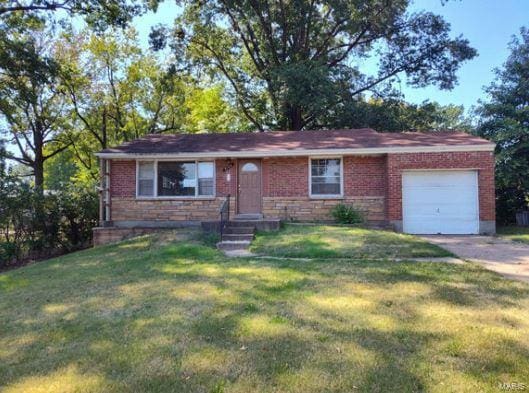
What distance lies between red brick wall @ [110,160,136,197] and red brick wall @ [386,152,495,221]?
29.1 feet

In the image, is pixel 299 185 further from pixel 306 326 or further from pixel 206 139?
pixel 306 326

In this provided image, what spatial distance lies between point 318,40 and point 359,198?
1380cm

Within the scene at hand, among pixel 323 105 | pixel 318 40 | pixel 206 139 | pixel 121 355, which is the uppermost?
pixel 318 40

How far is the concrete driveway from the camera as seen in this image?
6951 mm

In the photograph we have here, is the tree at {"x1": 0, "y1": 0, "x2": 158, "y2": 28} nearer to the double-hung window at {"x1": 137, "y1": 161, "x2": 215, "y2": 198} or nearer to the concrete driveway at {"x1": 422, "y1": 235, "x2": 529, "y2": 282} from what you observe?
the double-hung window at {"x1": 137, "y1": 161, "x2": 215, "y2": 198}

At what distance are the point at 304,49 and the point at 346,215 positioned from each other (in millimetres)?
13890

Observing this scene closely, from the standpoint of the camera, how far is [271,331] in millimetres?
4215

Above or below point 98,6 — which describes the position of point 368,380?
below

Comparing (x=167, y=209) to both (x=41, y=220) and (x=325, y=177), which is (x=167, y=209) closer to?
(x=41, y=220)

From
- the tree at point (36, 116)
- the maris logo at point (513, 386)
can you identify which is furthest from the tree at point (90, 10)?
the maris logo at point (513, 386)

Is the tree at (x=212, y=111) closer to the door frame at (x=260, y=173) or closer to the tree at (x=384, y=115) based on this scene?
the tree at (x=384, y=115)

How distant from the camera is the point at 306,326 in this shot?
4.35m

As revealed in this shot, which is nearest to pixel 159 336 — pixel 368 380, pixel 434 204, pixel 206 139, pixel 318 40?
pixel 368 380

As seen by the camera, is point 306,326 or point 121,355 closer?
point 121,355
